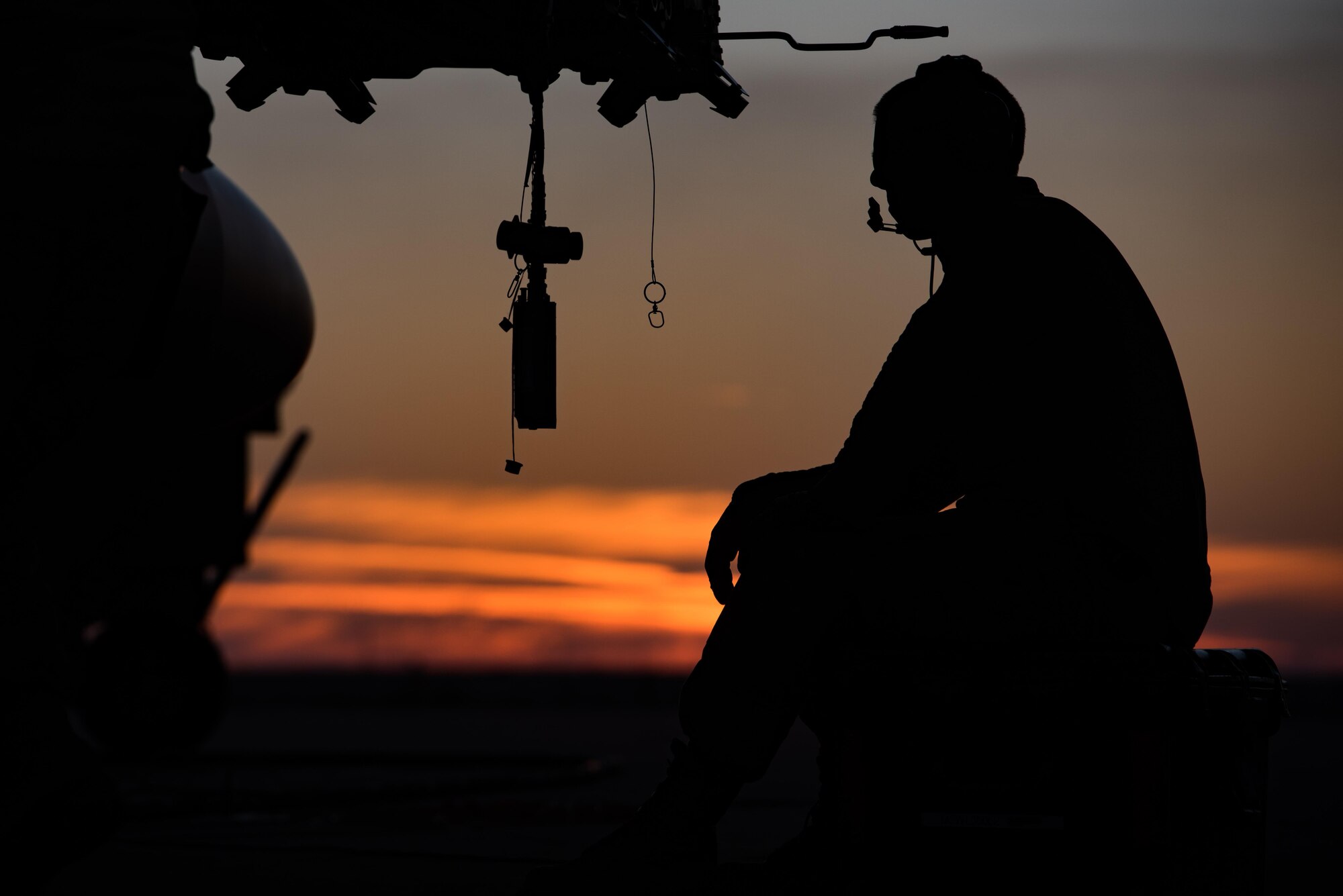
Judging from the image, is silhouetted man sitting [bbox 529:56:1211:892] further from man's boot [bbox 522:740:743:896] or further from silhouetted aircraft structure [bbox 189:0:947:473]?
silhouetted aircraft structure [bbox 189:0:947:473]

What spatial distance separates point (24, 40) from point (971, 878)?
2.56 metres

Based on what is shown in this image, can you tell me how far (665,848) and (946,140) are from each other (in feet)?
5.19

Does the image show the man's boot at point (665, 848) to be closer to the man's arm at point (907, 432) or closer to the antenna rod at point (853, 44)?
the man's arm at point (907, 432)

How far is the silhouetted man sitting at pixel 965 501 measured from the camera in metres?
3.27

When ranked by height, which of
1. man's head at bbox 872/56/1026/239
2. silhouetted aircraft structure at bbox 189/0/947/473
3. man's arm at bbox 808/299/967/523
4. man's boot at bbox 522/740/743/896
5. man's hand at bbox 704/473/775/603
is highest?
silhouetted aircraft structure at bbox 189/0/947/473

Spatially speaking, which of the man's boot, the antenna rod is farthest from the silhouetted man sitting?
the antenna rod

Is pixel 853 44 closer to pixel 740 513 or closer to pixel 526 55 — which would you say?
pixel 526 55

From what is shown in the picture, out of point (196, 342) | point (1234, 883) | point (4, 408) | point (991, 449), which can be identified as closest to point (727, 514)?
point (991, 449)

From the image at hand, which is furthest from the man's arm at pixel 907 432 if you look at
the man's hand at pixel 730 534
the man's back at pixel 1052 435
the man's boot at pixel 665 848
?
the man's boot at pixel 665 848

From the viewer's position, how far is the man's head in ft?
11.6

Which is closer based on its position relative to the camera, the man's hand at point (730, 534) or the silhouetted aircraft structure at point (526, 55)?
the man's hand at point (730, 534)

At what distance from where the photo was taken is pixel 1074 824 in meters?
3.21

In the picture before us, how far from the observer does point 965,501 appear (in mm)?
3455

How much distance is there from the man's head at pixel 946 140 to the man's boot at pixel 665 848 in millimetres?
1273
